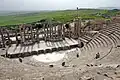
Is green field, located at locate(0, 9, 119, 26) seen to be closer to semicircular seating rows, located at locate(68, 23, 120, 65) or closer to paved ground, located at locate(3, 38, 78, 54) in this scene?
paved ground, located at locate(3, 38, 78, 54)

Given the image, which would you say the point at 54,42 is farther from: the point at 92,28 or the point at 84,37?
the point at 92,28

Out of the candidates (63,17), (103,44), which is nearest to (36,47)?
(103,44)

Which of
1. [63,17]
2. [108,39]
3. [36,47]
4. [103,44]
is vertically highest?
[108,39]

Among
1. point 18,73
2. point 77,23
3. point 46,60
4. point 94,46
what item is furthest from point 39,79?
point 77,23

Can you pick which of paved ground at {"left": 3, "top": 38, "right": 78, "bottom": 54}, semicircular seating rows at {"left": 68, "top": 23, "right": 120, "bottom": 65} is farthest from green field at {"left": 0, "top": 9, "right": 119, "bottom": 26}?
semicircular seating rows at {"left": 68, "top": 23, "right": 120, "bottom": 65}

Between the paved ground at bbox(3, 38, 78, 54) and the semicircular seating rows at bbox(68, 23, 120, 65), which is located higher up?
the semicircular seating rows at bbox(68, 23, 120, 65)

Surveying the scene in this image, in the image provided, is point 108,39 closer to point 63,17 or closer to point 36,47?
point 36,47

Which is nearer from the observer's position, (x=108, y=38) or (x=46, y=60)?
(x=46, y=60)

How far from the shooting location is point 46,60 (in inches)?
1024

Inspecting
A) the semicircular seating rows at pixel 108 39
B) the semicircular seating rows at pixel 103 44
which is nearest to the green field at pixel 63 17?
the semicircular seating rows at pixel 108 39

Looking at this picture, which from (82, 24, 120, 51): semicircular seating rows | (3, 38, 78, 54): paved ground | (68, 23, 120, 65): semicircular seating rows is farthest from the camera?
(3, 38, 78, 54): paved ground

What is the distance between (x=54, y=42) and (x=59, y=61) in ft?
35.3

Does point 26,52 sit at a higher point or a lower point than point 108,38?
lower

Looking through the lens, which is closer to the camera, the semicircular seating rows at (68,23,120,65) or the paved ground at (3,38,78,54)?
the semicircular seating rows at (68,23,120,65)
